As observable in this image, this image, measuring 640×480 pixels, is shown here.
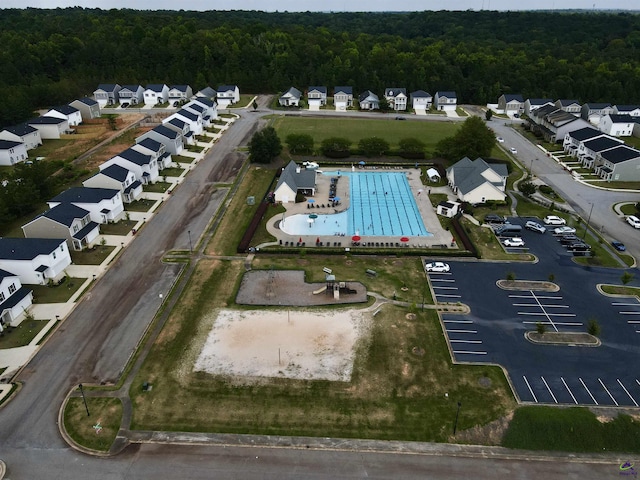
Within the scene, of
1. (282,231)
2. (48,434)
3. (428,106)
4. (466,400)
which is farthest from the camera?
(428,106)

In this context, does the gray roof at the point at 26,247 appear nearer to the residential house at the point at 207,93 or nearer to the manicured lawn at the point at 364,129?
the manicured lawn at the point at 364,129

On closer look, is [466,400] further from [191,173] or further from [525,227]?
[191,173]

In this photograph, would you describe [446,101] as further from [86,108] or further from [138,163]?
[86,108]

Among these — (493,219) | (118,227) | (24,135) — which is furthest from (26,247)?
(493,219)

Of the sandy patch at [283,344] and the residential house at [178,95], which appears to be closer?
the sandy patch at [283,344]

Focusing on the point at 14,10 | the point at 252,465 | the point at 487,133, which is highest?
the point at 14,10

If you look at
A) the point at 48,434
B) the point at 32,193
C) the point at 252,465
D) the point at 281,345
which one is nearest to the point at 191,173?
the point at 32,193

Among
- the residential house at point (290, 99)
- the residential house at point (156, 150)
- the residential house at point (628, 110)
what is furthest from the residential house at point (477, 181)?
the residential house at point (628, 110)
